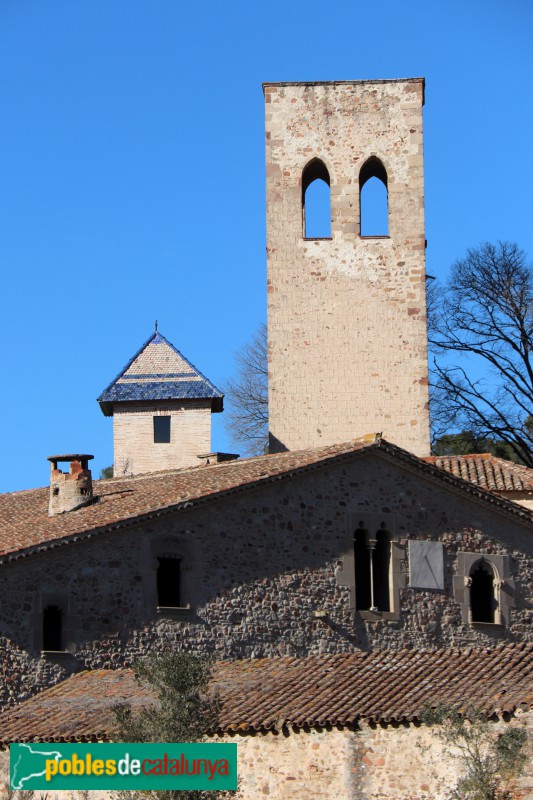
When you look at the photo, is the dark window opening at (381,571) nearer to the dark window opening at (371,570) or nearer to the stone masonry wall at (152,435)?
the dark window opening at (371,570)

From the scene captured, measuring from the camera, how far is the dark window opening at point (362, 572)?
30406 millimetres

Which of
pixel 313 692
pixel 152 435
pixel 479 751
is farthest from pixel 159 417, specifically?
pixel 479 751

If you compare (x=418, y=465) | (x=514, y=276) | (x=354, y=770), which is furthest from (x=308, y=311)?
(x=354, y=770)

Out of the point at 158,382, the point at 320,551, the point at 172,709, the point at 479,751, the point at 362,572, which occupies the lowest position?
the point at 479,751

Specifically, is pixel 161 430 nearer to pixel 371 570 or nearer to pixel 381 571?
pixel 381 571

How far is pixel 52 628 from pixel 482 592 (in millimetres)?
8800

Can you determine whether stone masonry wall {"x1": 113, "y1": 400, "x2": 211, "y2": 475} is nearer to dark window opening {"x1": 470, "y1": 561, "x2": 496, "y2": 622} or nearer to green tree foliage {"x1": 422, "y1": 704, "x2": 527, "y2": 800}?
dark window opening {"x1": 470, "y1": 561, "x2": 496, "y2": 622}

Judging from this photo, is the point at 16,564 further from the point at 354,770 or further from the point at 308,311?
the point at 308,311

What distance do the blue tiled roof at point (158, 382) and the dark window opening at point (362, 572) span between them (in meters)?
12.7

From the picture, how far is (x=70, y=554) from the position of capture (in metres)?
27.5

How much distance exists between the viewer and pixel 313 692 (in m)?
26.6

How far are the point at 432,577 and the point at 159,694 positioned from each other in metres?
9.40

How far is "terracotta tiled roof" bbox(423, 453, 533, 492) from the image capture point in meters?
34.8

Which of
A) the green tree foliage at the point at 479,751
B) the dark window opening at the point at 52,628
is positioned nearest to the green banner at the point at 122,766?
the dark window opening at the point at 52,628
